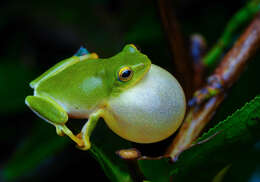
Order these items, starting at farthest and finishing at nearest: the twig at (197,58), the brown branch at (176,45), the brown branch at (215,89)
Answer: the twig at (197,58) → the brown branch at (176,45) → the brown branch at (215,89)

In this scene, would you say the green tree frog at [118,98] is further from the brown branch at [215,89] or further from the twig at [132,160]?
the brown branch at [215,89]

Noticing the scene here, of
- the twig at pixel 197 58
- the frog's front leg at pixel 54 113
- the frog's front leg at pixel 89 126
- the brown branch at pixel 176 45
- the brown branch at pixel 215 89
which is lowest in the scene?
the twig at pixel 197 58

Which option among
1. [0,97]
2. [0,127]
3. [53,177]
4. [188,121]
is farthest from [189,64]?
[0,127]

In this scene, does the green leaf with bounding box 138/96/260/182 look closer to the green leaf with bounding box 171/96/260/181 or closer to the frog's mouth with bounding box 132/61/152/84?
the green leaf with bounding box 171/96/260/181

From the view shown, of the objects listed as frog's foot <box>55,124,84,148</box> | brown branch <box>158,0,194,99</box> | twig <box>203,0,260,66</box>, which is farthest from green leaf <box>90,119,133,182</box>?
twig <box>203,0,260,66</box>

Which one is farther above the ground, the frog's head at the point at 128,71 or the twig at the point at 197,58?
the frog's head at the point at 128,71

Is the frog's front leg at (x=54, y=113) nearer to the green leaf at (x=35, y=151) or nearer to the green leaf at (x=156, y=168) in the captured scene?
the green leaf at (x=156, y=168)

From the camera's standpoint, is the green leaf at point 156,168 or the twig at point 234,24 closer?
A: the green leaf at point 156,168

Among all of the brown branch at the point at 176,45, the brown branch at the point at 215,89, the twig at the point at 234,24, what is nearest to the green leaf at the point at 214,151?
the brown branch at the point at 215,89

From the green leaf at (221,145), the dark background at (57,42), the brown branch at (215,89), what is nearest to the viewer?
the green leaf at (221,145)
